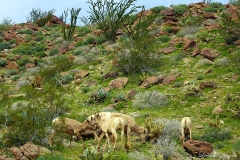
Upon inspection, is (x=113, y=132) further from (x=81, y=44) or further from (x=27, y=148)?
(x=81, y=44)

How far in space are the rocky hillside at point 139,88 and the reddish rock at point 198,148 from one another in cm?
4

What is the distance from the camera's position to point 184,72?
1766cm

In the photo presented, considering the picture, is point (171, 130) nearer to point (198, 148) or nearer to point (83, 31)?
point (198, 148)

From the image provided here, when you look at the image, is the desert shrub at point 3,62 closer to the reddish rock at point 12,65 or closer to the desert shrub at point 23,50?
the reddish rock at point 12,65

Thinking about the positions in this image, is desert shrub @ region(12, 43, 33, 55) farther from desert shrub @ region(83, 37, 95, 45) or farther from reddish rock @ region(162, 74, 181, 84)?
reddish rock @ region(162, 74, 181, 84)

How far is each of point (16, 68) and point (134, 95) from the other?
42.8 ft

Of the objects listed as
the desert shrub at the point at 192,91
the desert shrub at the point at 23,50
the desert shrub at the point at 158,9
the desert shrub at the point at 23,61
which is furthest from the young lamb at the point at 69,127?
the desert shrub at the point at 158,9

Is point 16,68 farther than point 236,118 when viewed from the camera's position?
Yes

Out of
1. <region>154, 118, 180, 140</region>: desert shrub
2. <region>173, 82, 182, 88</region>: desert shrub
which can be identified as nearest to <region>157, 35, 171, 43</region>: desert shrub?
<region>173, 82, 182, 88</region>: desert shrub

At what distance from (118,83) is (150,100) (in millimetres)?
3455

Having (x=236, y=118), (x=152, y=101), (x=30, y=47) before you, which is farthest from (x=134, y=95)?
(x=30, y=47)

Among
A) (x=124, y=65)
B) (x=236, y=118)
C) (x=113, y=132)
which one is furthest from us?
(x=124, y=65)

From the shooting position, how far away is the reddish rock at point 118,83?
56.2 feet

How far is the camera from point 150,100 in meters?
14.3
